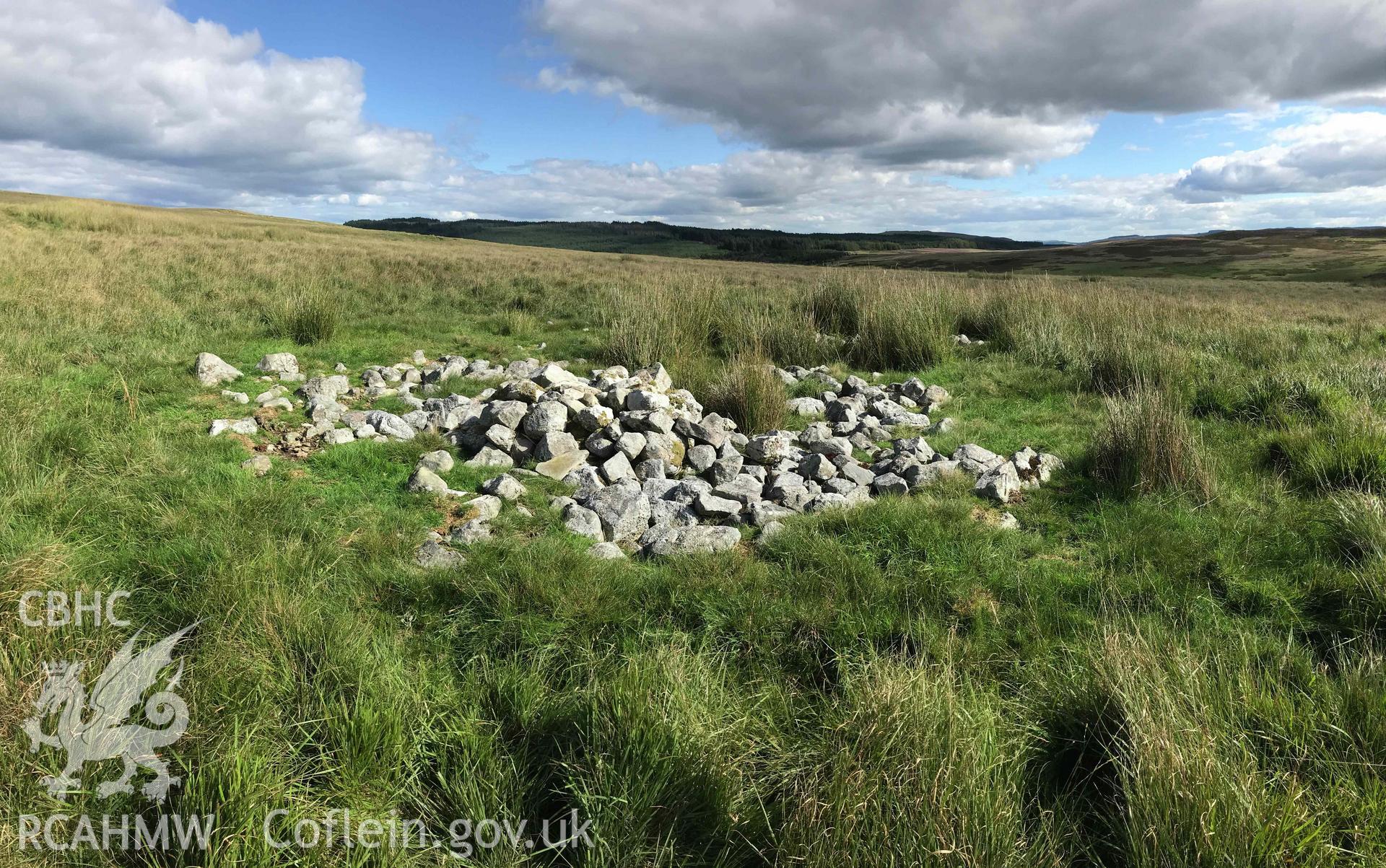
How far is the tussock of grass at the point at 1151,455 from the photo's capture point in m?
4.93

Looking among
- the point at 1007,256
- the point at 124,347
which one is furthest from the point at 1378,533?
the point at 1007,256

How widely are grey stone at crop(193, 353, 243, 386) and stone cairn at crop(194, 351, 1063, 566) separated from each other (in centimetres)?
2

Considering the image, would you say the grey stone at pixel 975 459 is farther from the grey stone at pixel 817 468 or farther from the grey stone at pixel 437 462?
the grey stone at pixel 437 462

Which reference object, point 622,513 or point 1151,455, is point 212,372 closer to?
point 622,513

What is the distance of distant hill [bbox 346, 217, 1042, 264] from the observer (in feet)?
283

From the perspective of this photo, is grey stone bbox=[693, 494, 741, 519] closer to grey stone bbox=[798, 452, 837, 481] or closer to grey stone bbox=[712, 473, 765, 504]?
grey stone bbox=[712, 473, 765, 504]

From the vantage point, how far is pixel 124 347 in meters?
8.20

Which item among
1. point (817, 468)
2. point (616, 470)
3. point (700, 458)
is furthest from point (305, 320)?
point (817, 468)

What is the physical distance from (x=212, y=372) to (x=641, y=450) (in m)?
4.96

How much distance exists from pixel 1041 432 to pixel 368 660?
6.25 m

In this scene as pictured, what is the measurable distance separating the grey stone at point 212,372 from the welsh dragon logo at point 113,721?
5611 mm

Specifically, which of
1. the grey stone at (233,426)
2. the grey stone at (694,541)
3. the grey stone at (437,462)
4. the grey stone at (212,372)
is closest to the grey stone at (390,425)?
the grey stone at (437,462)

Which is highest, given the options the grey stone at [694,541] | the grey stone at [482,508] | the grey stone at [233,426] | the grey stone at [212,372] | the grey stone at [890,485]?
the grey stone at [212,372]

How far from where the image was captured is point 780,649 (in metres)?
3.27
